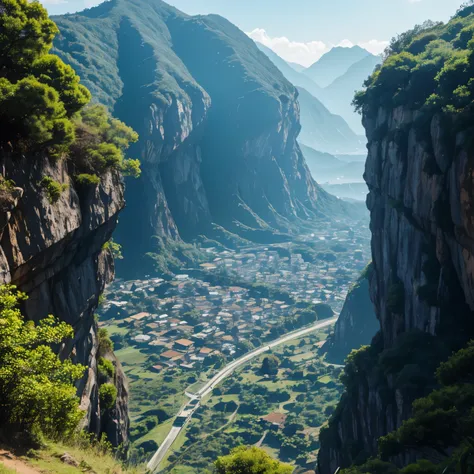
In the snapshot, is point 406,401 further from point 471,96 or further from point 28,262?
point 28,262

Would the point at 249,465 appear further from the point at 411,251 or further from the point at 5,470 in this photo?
the point at 411,251

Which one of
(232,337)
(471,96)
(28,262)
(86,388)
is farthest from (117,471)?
(232,337)

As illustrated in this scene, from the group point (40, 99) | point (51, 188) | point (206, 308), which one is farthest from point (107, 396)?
point (206, 308)

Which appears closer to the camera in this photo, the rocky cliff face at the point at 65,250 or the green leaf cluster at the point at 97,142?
the rocky cliff face at the point at 65,250

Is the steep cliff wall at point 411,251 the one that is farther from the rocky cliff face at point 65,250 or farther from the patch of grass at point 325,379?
the patch of grass at point 325,379

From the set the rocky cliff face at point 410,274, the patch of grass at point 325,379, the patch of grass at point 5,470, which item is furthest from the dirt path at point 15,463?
the patch of grass at point 325,379
